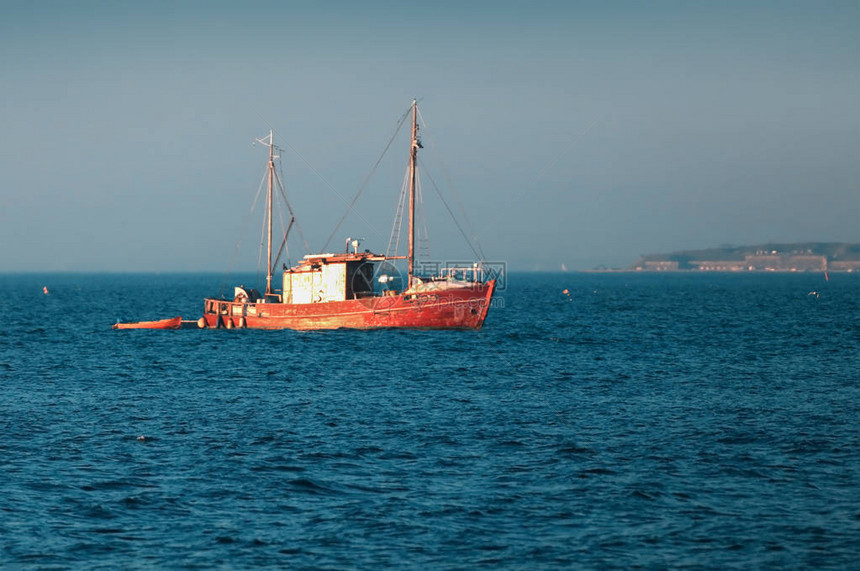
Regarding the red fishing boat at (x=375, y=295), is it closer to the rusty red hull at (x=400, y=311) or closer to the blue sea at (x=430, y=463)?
the rusty red hull at (x=400, y=311)

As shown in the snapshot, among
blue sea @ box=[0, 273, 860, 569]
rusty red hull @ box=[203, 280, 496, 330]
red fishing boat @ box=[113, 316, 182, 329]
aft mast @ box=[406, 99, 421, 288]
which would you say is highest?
aft mast @ box=[406, 99, 421, 288]

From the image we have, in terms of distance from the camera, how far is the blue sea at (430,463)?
17031mm

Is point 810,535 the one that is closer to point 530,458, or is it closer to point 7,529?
point 530,458

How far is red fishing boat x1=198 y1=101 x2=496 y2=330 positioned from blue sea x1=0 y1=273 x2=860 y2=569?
34.3 ft

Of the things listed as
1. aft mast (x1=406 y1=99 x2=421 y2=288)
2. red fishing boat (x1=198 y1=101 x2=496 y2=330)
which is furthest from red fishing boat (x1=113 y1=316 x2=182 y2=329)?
aft mast (x1=406 y1=99 x2=421 y2=288)

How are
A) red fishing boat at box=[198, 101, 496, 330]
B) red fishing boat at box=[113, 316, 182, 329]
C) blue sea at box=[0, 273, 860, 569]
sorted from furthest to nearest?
red fishing boat at box=[113, 316, 182, 329], red fishing boat at box=[198, 101, 496, 330], blue sea at box=[0, 273, 860, 569]

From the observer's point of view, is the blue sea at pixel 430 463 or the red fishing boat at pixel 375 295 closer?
the blue sea at pixel 430 463

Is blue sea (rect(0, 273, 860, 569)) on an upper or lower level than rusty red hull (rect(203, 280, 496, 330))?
lower

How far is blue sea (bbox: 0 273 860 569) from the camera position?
17031 mm

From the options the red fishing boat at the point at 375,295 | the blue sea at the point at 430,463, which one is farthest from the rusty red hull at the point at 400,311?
the blue sea at the point at 430,463

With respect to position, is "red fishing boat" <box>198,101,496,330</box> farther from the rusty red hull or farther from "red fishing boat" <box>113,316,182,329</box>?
"red fishing boat" <box>113,316,182,329</box>

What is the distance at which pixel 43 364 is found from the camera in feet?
156

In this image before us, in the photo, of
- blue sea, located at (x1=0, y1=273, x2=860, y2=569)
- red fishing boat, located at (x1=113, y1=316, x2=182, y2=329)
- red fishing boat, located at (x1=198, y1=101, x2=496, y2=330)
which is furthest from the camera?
red fishing boat, located at (x1=113, y1=316, x2=182, y2=329)

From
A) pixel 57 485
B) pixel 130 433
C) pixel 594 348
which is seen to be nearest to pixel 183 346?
pixel 594 348
